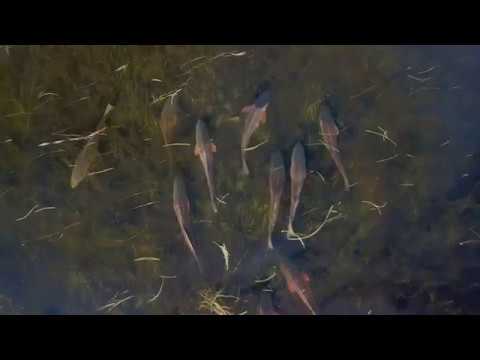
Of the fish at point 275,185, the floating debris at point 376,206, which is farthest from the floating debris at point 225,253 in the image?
the floating debris at point 376,206

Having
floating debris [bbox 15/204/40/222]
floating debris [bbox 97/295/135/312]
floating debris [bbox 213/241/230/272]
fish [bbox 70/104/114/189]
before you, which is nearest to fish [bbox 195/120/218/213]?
floating debris [bbox 213/241/230/272]

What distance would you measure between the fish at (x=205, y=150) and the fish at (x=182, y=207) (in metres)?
0.07

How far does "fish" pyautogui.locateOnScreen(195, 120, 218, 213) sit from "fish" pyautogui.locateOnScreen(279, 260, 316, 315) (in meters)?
0.28

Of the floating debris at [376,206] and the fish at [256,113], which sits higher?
the fish at [256,113]

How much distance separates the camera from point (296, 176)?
169cm

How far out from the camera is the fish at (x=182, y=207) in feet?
5.61

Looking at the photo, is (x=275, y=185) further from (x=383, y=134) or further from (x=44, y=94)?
(x=44, y=94)

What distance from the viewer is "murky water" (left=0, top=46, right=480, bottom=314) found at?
1.68m

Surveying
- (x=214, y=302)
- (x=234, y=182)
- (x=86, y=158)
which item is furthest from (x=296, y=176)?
(x=86, y=158)

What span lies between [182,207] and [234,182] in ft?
0.52

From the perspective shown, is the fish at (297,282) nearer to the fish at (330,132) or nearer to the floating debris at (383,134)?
the fish at (330,132)

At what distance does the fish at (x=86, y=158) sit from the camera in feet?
5.58

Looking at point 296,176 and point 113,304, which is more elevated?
point 296,176

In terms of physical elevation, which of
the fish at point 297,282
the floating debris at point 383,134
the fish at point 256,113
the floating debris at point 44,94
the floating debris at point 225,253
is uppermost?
the floating debris at point 44,94
